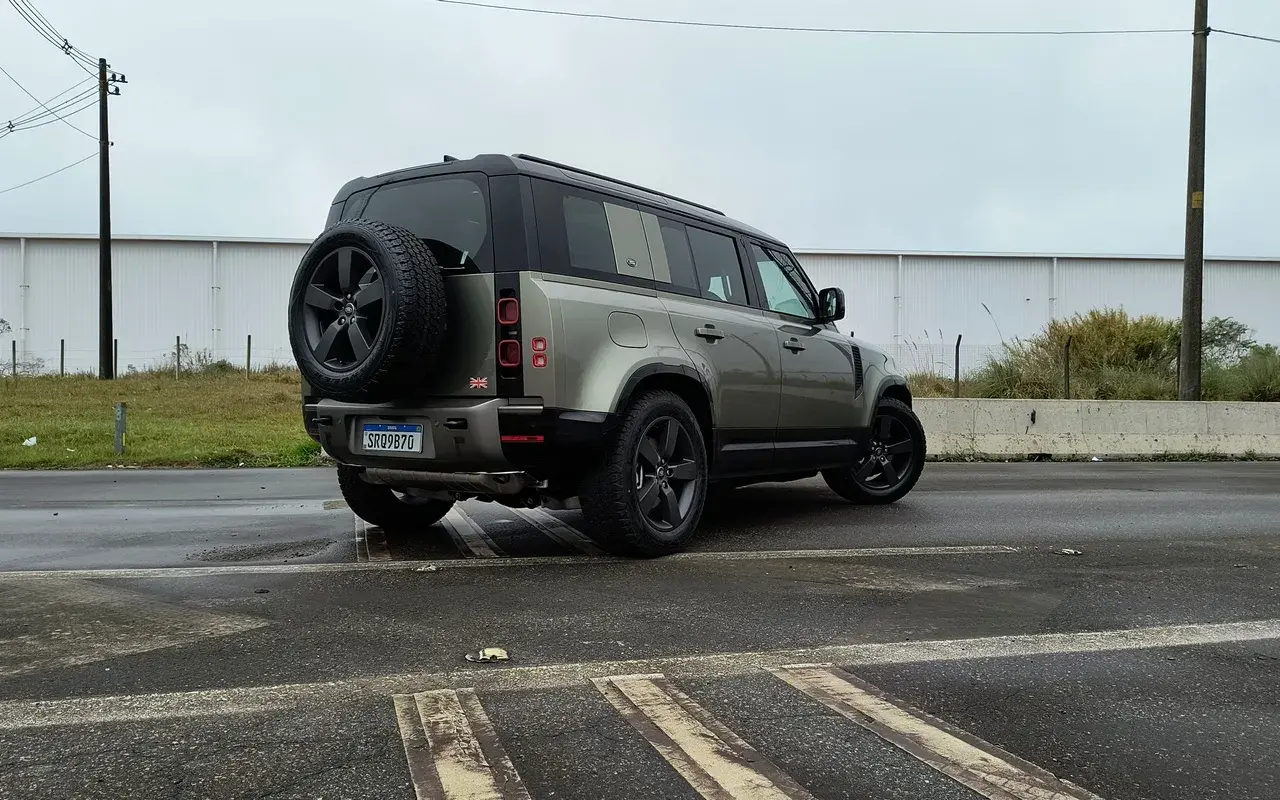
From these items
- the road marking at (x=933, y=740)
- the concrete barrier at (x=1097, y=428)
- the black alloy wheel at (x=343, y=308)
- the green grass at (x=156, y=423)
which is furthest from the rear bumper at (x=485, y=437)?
A: the concrete barrier at (x=1097, y=428)

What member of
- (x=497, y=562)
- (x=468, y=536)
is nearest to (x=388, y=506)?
(x=468, y=536)

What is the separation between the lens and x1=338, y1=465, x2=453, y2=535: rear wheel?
5.79 metres

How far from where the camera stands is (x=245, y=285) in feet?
101

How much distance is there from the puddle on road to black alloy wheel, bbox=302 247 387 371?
1138mm

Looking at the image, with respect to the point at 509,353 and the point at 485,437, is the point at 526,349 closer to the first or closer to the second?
the point at 509,353

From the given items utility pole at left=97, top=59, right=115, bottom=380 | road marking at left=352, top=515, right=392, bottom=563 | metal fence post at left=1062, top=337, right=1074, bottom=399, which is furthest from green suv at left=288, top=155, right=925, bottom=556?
utility pole at left=97, top=59, right=115, bottom=380

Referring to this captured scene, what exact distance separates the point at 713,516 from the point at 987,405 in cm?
703

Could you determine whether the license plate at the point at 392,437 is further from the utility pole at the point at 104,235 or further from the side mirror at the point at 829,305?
the utility pole at the point at 104,235

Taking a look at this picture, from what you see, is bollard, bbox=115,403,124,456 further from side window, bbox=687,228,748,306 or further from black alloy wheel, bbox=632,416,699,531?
black alloy wheel, bbox=632,416,699,531

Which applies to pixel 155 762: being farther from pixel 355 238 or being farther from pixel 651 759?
pixel 355 238

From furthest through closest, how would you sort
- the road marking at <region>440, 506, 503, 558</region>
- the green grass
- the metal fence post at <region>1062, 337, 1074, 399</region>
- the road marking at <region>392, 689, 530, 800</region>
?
the metal fence post at <region>1062, 337, 1074, 399</region>
the green grass
the road marking at <region>440, 506, 503, 558</region>
the road marking at <region>392, 689, 530, 800</region>

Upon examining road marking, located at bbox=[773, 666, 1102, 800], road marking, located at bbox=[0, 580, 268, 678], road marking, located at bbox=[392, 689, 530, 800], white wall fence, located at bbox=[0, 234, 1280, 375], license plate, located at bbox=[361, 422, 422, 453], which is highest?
white wall fence, located at bbox=[0, 234, 1280, 375]

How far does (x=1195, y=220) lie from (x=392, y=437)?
14.2m

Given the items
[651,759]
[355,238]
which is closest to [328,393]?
[355,238]
